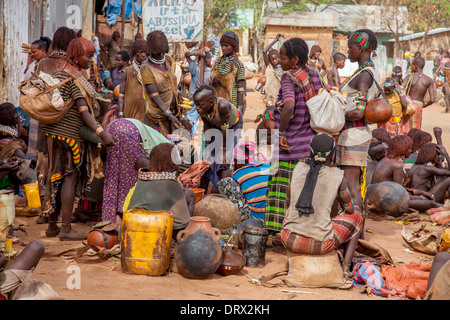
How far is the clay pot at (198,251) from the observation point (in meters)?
4.63

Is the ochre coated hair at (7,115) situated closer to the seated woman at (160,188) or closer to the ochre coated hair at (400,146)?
the seated woman at (160,188)

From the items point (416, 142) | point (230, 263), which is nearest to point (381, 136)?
point (416, 142)

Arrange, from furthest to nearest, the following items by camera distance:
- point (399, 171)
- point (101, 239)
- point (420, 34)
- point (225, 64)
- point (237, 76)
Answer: point (420, 34), point (237, 76), point (225, 64), point (399, 171), point (101, 239)

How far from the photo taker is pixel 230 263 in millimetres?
4836

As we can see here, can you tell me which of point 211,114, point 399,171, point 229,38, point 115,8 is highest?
point 115,8

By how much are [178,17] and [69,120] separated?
4.37 meters

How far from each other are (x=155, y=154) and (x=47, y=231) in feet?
5.99

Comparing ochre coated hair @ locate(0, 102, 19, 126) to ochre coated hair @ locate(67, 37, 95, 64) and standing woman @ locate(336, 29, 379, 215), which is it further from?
standing woman @ locate(336, 29, 379, 215)

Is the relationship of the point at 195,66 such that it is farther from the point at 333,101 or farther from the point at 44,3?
the point at 333,101

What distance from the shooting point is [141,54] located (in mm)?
7969

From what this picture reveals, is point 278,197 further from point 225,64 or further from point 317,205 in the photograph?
point 225,64

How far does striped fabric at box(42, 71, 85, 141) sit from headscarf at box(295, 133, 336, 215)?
94.2 inches

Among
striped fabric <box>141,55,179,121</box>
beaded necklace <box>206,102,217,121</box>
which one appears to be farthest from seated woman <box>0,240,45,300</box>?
striped fabric <box>141,55,179,121</box>

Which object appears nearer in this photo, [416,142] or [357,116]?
[357,116]
